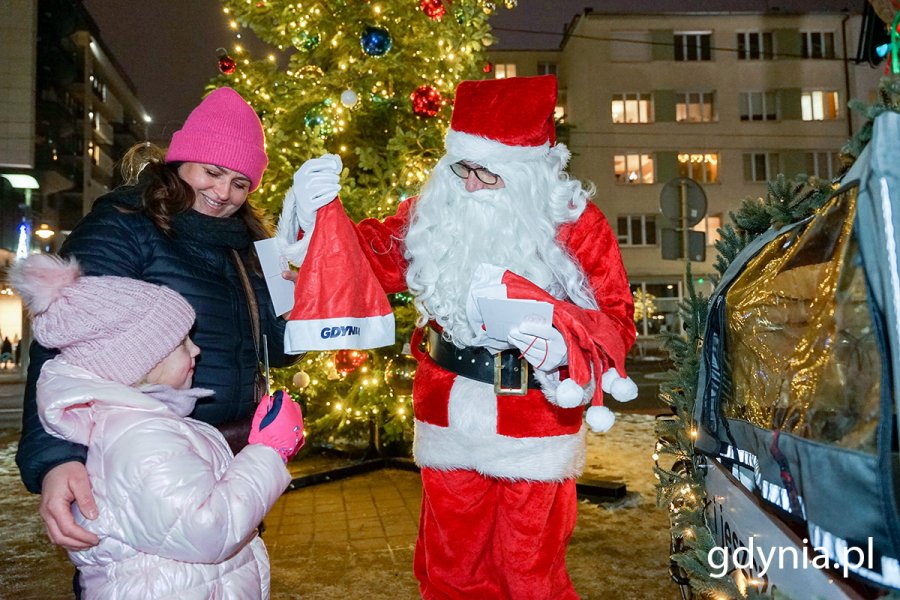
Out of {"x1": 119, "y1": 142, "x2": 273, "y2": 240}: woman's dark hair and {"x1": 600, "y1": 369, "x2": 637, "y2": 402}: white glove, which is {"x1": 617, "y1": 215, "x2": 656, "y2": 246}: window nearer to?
{"x1": 600, "y1": 369, "x2": 637, "y2": 402}: white glove

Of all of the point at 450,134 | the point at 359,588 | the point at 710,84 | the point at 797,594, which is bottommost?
the point at 359,588

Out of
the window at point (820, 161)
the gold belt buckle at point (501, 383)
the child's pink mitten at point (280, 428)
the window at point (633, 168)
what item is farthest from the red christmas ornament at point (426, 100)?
the window at point (820, 161)

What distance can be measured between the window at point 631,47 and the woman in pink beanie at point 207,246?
2616 cm

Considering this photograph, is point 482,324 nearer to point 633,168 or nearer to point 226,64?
point 226,64

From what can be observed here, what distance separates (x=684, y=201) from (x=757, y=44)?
2330cm

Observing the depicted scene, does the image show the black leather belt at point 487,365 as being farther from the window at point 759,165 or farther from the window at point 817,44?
the window at point 817,44

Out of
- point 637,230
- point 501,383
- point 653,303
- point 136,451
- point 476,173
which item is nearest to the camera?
point 136,451

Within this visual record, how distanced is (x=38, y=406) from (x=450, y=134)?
6.27 feet

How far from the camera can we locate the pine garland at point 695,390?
1962 mm

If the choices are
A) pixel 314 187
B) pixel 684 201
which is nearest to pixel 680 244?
pixel 684 201

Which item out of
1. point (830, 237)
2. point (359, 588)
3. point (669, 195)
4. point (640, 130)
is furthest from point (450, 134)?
point (640, 130)

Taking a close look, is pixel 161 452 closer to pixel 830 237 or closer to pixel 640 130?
pixel 830 237

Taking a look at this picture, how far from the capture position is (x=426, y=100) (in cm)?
496

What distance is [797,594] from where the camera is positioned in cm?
146
